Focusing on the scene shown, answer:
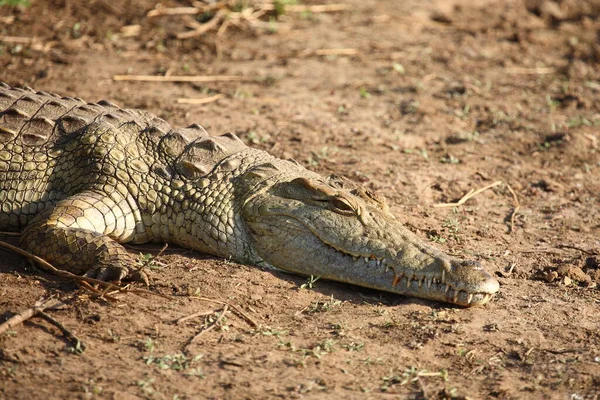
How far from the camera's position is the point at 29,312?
176 inches

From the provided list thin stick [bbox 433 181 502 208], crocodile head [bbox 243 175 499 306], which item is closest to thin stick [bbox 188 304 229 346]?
crocodile head [bbox 243 175 499 306]

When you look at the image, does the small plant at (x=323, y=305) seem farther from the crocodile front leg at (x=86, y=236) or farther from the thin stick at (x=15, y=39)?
the thin stick at (x=15, y=39)

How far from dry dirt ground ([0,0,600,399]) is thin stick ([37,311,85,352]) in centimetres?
3

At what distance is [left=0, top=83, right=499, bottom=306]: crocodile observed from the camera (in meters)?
5.05

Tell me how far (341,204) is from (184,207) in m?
1.10

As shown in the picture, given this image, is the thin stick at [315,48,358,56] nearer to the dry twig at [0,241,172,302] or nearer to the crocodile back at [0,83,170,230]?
the crocodile back at [0,83,170,230]

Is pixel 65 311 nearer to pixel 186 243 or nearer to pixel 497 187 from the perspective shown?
pixel 186 243

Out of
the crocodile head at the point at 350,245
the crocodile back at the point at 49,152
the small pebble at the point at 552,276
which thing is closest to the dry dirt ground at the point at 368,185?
the small pebble at the point at 552,276

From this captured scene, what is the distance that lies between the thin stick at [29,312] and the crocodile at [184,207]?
34 centimetres

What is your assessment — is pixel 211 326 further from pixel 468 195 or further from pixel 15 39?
pixel 15 39

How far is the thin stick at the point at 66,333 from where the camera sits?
430 cm

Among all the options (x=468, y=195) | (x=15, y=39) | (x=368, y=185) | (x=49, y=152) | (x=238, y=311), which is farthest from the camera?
(x=15, y=39)

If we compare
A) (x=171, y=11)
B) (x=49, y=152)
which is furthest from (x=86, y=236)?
(x=171, y=11)

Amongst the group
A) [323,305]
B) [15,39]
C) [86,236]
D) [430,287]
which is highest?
[15,39]
